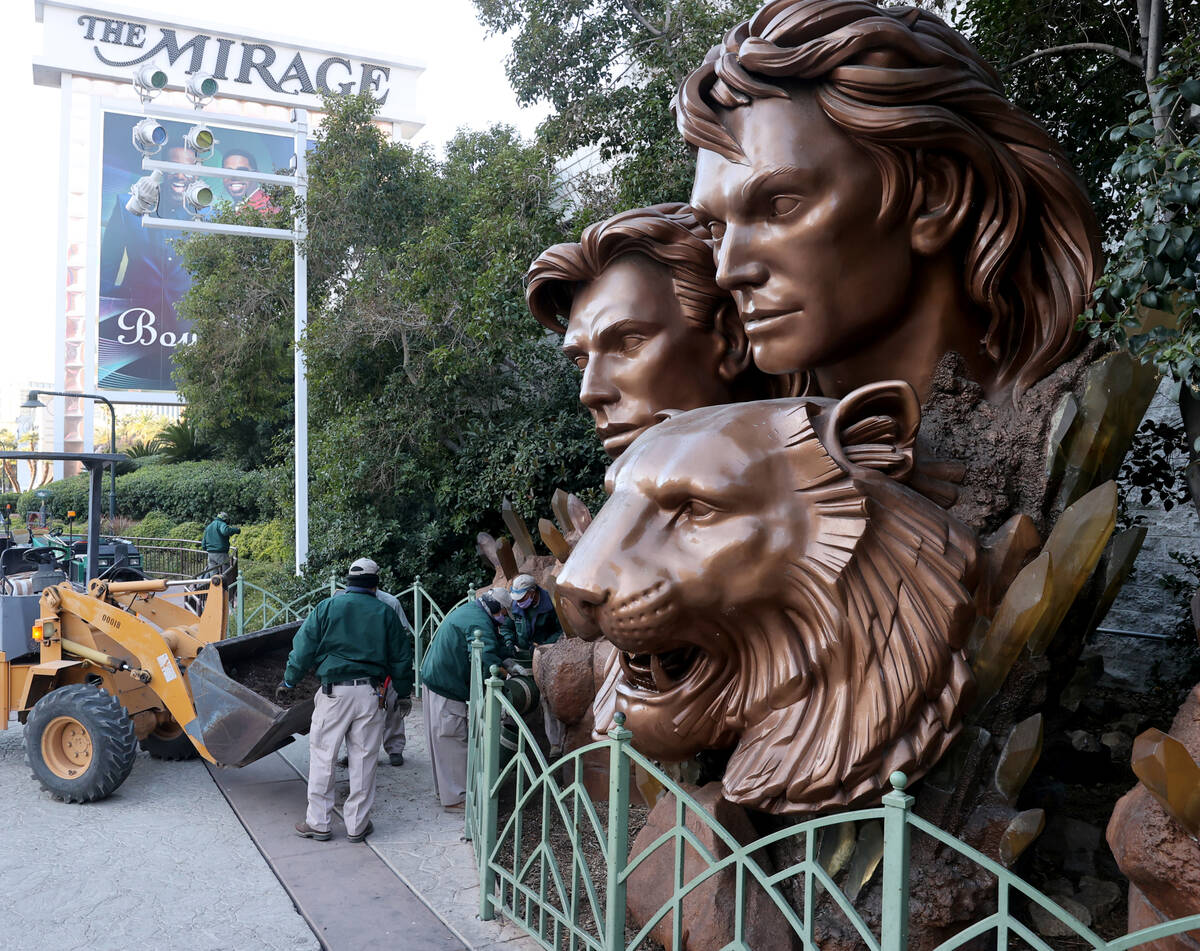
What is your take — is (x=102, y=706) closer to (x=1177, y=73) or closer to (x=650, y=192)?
(x=650, y=192)

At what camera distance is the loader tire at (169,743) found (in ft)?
21.3

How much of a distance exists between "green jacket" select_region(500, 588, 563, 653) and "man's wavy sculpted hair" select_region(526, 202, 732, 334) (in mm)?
2126

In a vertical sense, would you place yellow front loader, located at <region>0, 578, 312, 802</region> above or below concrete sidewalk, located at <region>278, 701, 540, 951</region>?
above

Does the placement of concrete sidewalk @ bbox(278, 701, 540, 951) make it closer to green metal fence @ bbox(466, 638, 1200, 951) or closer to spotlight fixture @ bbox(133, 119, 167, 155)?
green metal fence @ bbox(466, 638, 1200, 951)

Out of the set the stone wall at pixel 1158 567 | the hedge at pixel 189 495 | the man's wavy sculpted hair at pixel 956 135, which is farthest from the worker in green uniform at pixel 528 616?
the hedge at pixel 189 495

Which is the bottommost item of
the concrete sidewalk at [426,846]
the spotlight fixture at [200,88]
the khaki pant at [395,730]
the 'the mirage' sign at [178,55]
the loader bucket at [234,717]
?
the concrete sidewalk at [426,846]

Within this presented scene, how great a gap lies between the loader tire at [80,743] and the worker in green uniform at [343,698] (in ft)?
4.05

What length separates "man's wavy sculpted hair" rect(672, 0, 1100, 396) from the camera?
2893 mm

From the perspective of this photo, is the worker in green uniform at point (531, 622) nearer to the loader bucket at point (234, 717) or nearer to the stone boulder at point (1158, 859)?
the loader bucket at point (234, 717)

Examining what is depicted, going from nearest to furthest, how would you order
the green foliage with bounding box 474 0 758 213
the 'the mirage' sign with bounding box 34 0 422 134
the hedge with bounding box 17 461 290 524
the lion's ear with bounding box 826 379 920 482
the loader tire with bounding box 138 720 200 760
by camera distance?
the lion's ear with bounding box 826 379 920 482
the green foliage with bounding box 474 0 758 213
the loader tire with bounding box 138 720 200 760
the hedge with bounding box 17 461 290 524
the 'the mirage' sign with bounding box 34 0 422 134

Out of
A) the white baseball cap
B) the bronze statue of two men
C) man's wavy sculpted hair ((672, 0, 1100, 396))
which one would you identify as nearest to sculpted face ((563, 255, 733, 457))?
the bronze statue of two men

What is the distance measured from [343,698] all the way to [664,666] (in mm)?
2873

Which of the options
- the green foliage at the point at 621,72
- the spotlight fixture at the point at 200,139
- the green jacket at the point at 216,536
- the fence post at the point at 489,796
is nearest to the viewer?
the fence post at the point at 489,796

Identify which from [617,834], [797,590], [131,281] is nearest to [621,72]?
[797,590]
